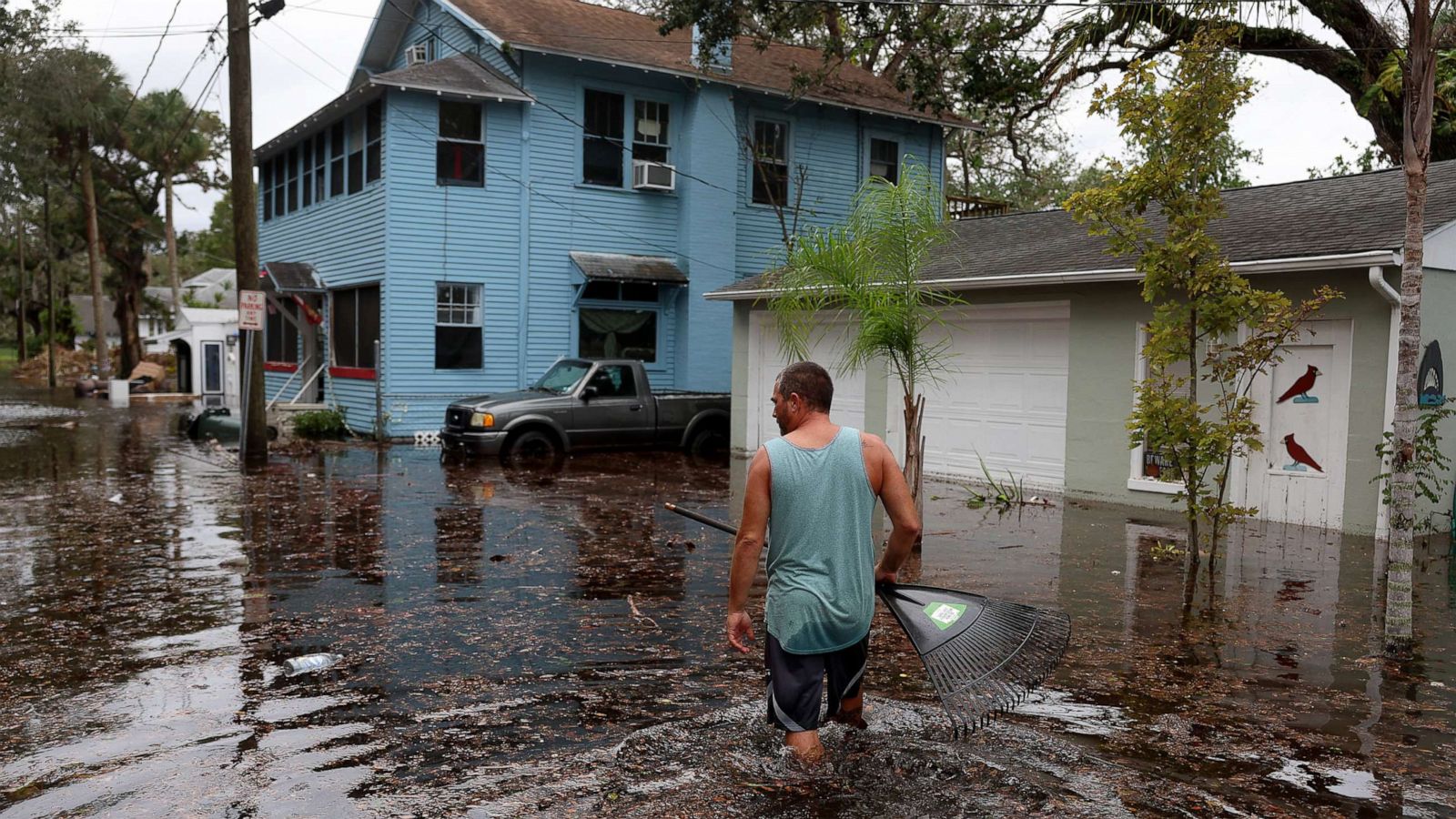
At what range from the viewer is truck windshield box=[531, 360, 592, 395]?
19.1 meters

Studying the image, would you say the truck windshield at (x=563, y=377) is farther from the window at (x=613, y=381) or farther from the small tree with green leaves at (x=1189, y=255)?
the small tree with green leaves at (x=1189, y=255)

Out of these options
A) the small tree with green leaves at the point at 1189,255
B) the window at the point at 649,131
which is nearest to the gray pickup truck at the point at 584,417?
the window at the point at 649,131

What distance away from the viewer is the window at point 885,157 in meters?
26.6

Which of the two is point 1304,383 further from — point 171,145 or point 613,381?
point 171,145

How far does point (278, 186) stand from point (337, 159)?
14.7 ft

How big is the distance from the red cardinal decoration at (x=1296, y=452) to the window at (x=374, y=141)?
16071mm

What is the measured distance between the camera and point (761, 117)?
24.8 m

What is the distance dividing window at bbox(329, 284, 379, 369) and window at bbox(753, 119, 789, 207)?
8.18m

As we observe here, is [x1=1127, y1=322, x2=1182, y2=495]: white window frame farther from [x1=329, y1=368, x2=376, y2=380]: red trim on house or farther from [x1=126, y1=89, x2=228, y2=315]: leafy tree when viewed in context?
[x1=126, y1=89, x2=228, y2=315]: leafy tree

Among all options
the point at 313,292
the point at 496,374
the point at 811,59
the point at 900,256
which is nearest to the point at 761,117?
the point at 811,59

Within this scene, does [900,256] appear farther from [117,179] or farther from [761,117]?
[117,179]

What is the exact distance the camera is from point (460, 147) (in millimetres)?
22188

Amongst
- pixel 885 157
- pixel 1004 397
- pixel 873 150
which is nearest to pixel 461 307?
pixel 873 150

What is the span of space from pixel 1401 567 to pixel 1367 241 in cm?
552
